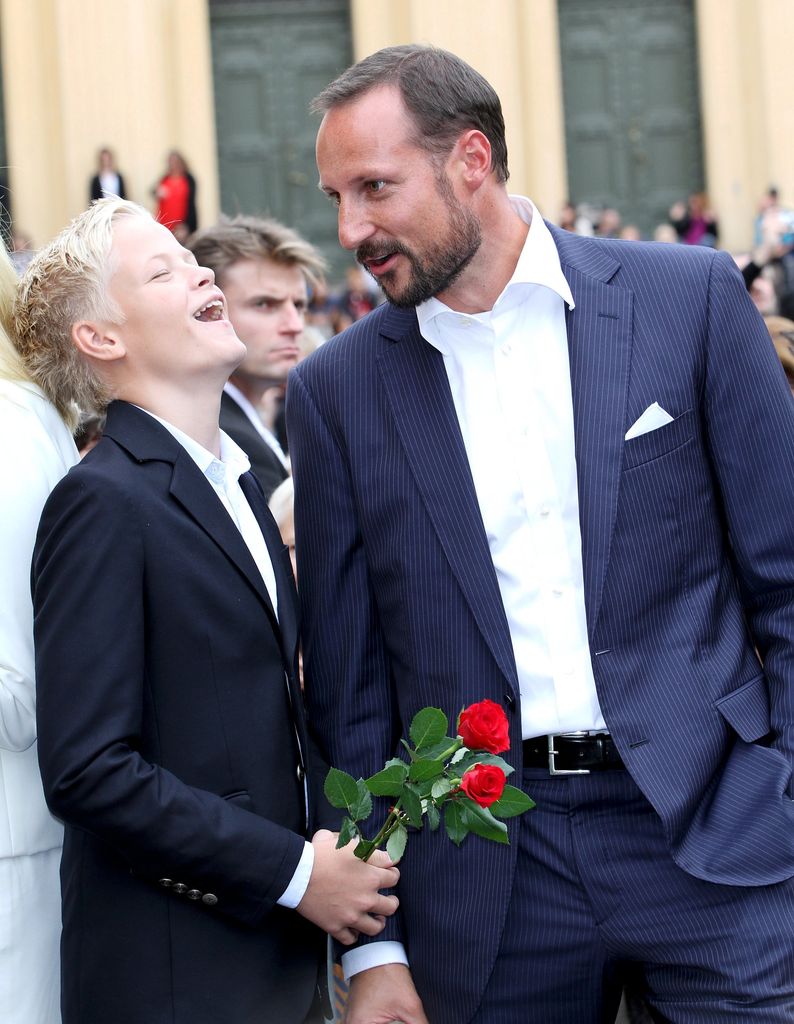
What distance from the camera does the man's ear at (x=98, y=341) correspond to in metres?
2.99

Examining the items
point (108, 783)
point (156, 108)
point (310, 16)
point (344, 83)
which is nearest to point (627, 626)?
point (108, 783)

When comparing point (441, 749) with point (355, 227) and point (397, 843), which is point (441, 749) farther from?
point (355, 227)

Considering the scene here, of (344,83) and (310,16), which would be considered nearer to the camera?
(344,83)

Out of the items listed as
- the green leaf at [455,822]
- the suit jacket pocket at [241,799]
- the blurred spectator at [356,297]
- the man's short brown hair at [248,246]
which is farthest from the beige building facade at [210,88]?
the green leaf at [455,822]

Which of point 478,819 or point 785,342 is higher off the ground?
point 785,342

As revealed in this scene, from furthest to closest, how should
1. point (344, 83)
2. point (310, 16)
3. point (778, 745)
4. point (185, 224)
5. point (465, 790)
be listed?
point (310, 16) < point (185, 224) < point (344, 83) < point (778, 745) < point (465, 790)

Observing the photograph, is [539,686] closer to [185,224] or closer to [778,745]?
[778,745]

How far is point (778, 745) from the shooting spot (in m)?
2.92

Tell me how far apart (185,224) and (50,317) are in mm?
16127

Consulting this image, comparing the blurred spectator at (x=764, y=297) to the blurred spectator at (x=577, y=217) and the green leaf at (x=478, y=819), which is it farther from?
the blurred spectator at (x=577, y=217)

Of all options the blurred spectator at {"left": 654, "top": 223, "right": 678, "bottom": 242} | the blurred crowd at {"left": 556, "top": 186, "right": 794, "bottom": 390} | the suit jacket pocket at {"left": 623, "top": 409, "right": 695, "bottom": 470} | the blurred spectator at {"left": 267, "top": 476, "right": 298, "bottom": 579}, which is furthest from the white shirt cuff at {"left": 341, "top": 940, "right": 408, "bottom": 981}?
the blurred spectator at {"left": 654, "top": 223, "right": 678, "bottom": 242}

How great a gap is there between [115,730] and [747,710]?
49.6 inches

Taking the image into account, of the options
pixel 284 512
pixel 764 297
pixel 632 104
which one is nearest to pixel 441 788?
pixel 284 512

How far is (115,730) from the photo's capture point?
8.31 feet
